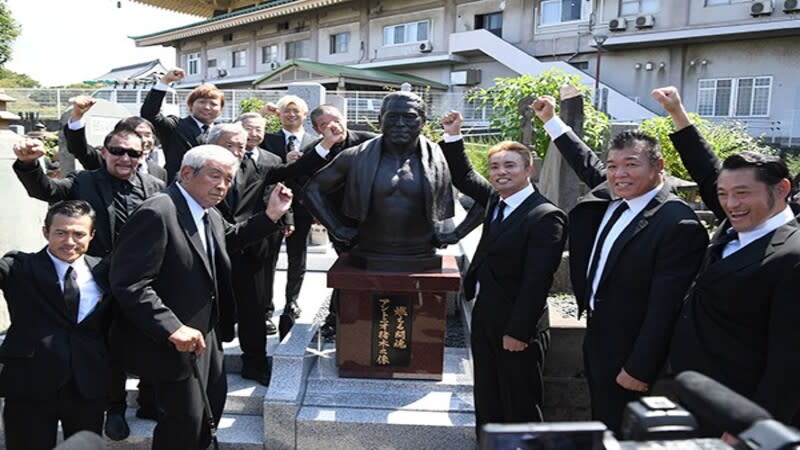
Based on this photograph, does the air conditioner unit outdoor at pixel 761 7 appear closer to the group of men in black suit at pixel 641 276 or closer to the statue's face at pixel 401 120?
the group of men in black suit at pixel 641 276

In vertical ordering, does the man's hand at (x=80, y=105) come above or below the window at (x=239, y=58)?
below

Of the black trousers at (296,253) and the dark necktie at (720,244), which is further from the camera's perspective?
the black trousers at (296,253)

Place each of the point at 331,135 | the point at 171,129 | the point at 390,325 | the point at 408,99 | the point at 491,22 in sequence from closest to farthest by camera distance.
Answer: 1. the point at 408,99
2. the point at 390,325
3. the point at 331,135
4. the point at 171,129
5. the point at 491,22

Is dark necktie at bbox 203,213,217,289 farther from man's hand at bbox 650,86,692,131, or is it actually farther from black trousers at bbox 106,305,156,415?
man's hand at bbox 650,86,692,131

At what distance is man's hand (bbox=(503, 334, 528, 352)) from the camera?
3010 mm

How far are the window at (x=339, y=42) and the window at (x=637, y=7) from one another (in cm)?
1281

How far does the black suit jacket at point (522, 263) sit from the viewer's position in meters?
2.97

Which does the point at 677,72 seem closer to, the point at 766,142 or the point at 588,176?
the point at 766,142

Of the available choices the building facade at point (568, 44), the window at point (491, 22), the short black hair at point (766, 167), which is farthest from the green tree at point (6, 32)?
the short black hair at point (766, 167)

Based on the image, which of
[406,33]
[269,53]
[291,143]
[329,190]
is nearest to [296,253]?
[291,143]

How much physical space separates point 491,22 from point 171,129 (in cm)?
2136

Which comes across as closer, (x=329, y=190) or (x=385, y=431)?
(x=385, y=431)

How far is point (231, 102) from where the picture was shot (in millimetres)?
17688

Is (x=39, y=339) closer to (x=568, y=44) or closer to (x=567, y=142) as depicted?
(x=567, y=142)
